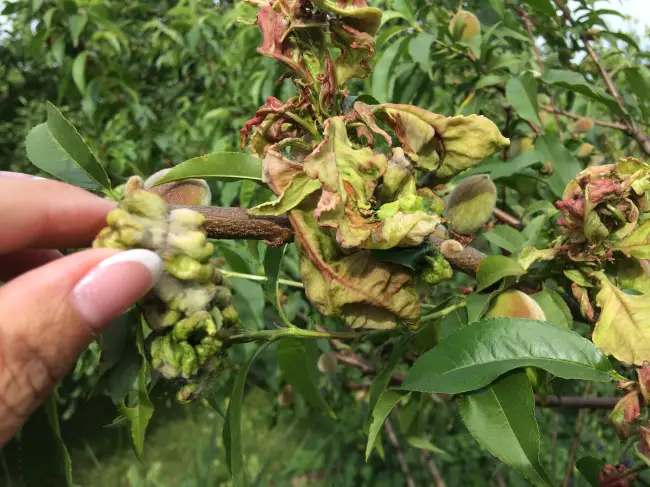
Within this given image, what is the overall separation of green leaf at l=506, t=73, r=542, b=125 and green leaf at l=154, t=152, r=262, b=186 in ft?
2.77

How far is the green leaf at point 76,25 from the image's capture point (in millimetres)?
2904

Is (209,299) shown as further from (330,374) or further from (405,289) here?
(330,374)

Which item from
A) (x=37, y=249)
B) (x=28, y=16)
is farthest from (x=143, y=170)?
(x=37, y=249)

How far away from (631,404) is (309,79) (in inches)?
28.8

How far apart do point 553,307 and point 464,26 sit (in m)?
1.02

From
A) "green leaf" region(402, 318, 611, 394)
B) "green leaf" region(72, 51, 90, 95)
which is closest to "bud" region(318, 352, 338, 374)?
"green leaf" region(402, 318, 611, 394)

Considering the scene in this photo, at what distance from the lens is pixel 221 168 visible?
82 cm

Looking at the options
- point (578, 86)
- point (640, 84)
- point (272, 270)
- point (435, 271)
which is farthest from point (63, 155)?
point (640, 84)

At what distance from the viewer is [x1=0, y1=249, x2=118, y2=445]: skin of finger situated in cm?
62

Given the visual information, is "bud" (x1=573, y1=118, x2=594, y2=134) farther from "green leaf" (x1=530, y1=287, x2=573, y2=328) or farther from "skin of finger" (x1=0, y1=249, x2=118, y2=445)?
"skin of finger" (x1=0, y1=249, x2=118, y2=445)

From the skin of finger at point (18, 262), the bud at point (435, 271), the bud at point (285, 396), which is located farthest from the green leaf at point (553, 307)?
the bud at point (285, 396)

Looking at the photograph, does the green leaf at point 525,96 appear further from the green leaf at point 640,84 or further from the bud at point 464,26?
the green leaf at point 640,84

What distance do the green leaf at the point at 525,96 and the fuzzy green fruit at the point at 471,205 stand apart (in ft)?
1.47

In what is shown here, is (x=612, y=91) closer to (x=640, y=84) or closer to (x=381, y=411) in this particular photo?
(x=640, y=84)
